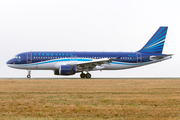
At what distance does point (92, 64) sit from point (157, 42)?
38.6ft

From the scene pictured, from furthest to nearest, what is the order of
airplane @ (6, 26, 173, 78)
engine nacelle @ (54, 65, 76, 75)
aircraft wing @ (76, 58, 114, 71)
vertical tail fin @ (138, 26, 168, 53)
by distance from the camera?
1. vertical tail fin @ (138, 26, 168, 53)
2. airplane @ (6, 26, 173, 78)
3. aircraft wing @ (76, 58, 114, 71)
4. engine nacelle @ (54, 65, 76, 75)

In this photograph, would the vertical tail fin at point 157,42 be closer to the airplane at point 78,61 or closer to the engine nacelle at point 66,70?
the airplane at point 78,61

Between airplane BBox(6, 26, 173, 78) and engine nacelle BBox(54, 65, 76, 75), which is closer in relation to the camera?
engine nacelle BBox(54, 65, 76, 75)

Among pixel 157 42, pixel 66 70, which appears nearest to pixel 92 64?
pixel 66 70

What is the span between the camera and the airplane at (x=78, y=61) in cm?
4074

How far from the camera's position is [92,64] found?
41156 mm

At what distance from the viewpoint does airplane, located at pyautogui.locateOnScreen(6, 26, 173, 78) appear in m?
40.7

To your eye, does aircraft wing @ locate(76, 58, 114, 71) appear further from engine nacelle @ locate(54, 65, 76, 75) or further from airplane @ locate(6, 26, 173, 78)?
engine nacelle @ locate(54, 65, 76, 75)

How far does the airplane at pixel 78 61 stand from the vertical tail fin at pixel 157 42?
136cm

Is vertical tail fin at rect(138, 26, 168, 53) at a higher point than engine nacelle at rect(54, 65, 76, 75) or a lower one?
higher

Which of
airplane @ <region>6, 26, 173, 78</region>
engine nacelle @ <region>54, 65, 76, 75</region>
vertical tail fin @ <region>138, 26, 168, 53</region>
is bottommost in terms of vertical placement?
engine nacelle @ <region>54, 65, 76, 75</region>

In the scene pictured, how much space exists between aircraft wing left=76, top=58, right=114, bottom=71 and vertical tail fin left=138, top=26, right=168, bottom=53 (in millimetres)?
8196

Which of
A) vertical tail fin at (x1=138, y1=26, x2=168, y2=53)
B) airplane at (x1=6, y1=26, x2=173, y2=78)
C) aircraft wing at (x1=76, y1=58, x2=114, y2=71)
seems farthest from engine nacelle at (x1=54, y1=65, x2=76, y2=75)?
vertical tail fin at (x1=138, y1=26, x2=168, y2=53)

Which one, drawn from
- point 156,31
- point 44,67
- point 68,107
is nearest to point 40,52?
point 44,67
